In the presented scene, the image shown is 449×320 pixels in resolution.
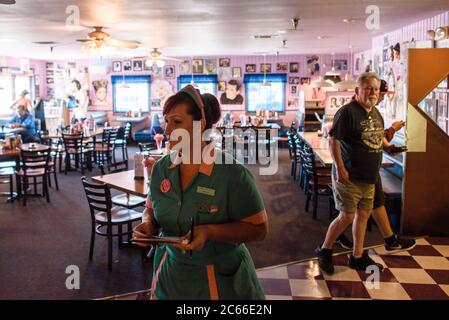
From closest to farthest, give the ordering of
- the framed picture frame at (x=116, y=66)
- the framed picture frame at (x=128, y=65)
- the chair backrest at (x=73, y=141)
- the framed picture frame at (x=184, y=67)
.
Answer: the chair backrest at (x=73, y=141)
the framed picture frame at (x=184, y=67)
the framed picture frame at (x=128, y=65)
the framed picture frame at (x=116, y=66)

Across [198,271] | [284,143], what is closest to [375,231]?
[198,271]

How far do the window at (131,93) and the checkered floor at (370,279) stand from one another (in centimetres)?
1181

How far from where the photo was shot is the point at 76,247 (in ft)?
16.9

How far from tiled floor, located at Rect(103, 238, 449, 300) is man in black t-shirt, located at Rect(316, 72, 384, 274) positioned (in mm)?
482

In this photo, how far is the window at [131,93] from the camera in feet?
50.5

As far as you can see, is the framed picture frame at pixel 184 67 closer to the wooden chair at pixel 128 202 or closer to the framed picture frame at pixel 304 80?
the framed picture frame at pixel 304 80

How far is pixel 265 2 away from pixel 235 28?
2.27 meters

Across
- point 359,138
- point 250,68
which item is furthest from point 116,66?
point 359,138

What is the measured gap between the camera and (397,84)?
816 centimetres

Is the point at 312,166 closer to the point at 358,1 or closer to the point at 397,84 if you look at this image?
the point at 358,1

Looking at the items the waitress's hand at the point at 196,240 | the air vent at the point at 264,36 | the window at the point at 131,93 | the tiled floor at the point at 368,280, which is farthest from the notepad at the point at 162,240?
the window at the point at 131,93

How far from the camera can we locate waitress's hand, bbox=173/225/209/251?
1638mm

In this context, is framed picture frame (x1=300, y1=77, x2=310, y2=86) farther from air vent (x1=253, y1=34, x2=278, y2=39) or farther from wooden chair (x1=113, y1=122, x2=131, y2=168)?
wooden chair (x1=113, y1=122, x2=131, y2=168)

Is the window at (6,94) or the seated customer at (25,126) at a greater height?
the window at (6,94)
